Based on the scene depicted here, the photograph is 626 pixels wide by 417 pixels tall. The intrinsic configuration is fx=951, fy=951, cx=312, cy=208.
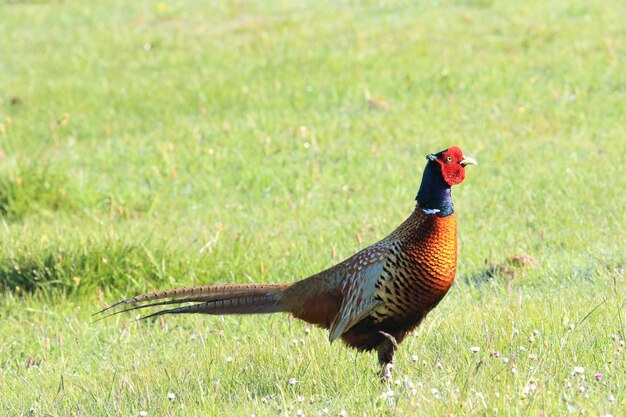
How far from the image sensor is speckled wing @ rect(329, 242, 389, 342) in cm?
461

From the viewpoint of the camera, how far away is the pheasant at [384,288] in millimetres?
4441

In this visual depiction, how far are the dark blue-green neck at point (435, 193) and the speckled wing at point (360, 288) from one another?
1.03ft

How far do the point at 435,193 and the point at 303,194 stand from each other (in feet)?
13.6

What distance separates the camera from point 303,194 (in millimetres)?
8617

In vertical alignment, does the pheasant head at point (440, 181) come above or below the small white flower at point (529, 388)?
above

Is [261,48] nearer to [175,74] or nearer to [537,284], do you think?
[175,74]

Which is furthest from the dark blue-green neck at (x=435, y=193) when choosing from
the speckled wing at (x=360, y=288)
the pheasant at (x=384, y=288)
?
the speckled wing at (x=360, y=288)

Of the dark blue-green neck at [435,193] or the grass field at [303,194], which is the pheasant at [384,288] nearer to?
the dark blue-green neck at [435,193]

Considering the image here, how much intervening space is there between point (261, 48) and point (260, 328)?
8.02 metres

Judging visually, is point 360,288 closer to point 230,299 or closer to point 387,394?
point 230,299

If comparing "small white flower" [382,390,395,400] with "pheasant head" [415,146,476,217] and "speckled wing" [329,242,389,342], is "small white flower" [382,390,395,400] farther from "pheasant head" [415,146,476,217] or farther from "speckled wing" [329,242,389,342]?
"pheasant head" [415,146,476,217]

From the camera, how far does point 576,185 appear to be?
25.8 ft

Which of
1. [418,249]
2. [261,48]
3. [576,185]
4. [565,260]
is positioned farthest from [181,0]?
[418,249]

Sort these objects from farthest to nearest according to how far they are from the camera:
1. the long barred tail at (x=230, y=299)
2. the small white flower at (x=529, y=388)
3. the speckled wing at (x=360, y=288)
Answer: the long barred tail at (x=230, y=299)
the speckled wing at (x=360, y=288)
the small white flower at (x=529, y=388)
